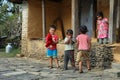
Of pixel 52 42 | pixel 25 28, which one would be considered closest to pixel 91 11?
pixel 25 28

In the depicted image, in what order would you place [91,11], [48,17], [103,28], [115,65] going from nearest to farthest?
1. [115,65]
2. [103,28]
3. [91,11]
4. [48,17]

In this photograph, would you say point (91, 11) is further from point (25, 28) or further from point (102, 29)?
point (102, 29)

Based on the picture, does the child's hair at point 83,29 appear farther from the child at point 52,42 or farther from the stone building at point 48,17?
the stone building at point 48,17

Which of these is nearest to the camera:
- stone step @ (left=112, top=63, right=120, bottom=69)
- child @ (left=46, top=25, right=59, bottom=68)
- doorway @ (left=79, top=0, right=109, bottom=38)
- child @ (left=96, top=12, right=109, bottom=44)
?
stone step @ (left=112, top=63, right=120, bottom=69)

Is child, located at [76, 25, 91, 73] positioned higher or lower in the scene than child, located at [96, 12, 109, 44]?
lower

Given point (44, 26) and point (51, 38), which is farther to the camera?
point (44, 26)

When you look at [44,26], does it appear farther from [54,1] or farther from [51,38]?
[51,38]

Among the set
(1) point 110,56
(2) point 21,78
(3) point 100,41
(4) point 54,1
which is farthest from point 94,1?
(2) point 21,78

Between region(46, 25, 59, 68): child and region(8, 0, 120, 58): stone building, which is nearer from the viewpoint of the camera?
region(46, 25, 59, 68): child

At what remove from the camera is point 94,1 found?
15.6 meters

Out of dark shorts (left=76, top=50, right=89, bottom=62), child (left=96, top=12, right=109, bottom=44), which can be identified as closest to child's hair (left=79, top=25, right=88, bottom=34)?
dark shorts (left=76, top=50, right=89, bottom=62)

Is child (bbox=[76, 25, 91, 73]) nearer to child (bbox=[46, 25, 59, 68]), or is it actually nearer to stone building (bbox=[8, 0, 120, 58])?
child (bbox=[46, 25, 59, 68])

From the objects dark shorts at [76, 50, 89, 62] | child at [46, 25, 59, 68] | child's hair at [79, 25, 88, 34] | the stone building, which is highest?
the stone building

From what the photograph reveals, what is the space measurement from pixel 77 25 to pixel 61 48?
1181mm
